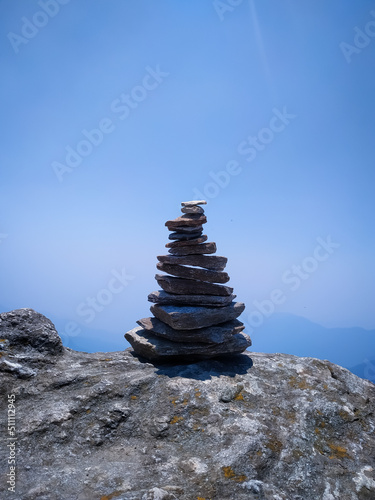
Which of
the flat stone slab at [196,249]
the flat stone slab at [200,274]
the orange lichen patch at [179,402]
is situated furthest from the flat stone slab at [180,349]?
the flat stone slab at [196,249]

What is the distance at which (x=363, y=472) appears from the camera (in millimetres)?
7605

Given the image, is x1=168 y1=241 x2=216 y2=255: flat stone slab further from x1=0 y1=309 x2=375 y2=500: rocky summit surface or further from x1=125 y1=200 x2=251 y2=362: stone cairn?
x1=0 y1=309 x2=375 y2=500: rocky summit surface

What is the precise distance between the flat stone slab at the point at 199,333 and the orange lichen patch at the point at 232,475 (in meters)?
4.88

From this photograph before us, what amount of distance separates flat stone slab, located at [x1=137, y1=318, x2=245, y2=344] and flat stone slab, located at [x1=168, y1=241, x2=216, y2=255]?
278 cm

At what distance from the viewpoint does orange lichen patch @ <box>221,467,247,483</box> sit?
6.84 m

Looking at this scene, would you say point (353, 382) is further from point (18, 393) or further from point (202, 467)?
point (18, 393)

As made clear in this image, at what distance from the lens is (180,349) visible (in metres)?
11.7

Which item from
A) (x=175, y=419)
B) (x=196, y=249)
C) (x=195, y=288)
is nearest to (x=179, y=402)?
(x=175, y=419)

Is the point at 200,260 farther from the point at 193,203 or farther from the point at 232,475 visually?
the point at 232,475

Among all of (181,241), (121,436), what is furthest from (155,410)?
(181,241)

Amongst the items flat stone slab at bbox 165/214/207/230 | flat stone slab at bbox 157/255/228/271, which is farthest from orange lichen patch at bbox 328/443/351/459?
flat stone slab at bbox 165/214/207/230

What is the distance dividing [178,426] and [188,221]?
22.5 ft

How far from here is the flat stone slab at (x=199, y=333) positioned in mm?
11773

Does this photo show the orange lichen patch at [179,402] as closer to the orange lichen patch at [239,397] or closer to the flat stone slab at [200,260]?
the orange lichen patch at [239,397]
